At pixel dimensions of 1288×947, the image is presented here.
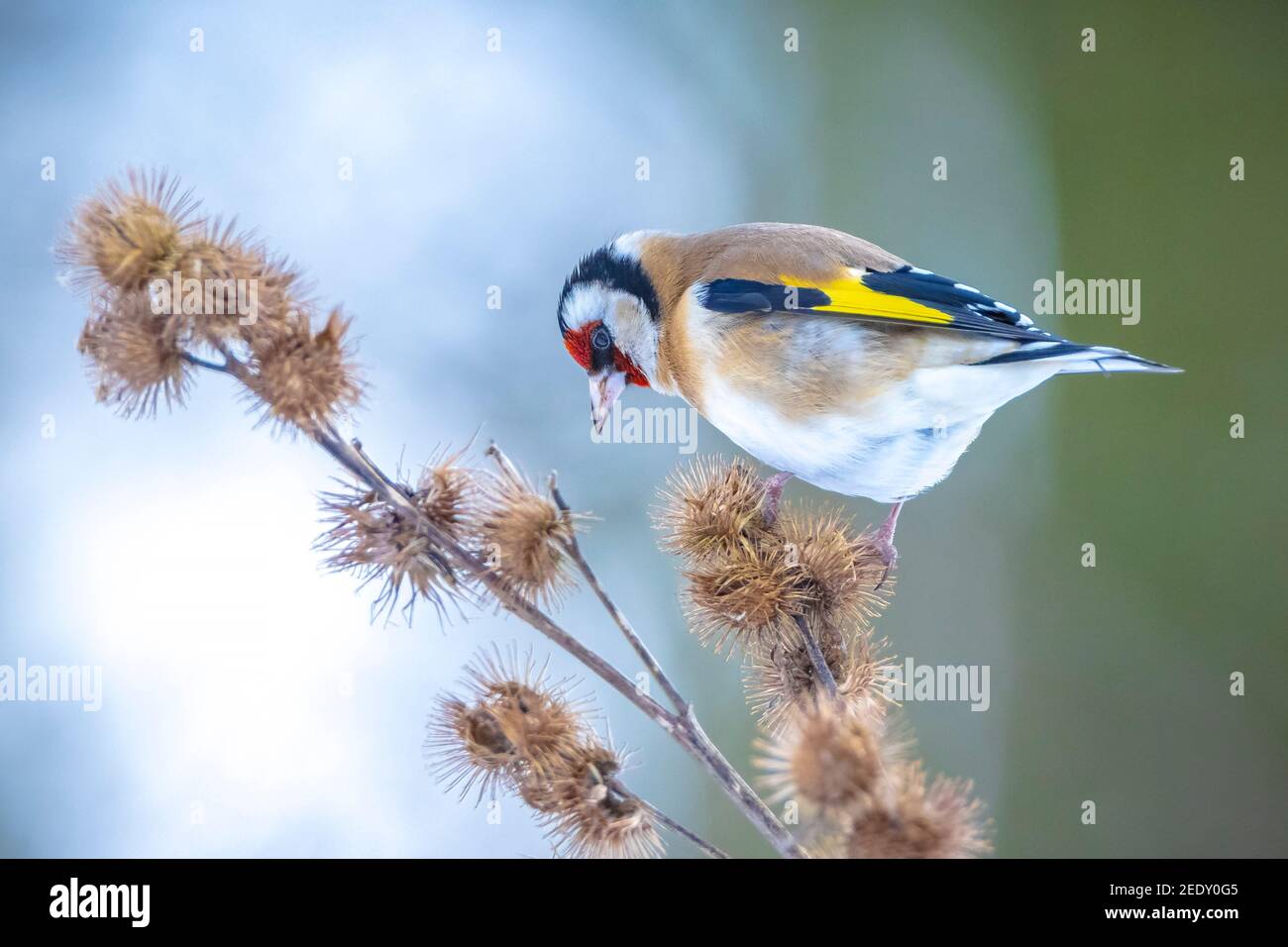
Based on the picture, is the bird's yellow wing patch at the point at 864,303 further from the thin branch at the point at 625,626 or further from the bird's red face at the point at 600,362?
the thin branch at the point at 625,626

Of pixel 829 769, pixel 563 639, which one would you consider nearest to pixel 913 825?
pixel 829 769

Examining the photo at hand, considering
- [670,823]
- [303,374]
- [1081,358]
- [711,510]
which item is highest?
[1081,358]

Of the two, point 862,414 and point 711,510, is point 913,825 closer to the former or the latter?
point 711,510

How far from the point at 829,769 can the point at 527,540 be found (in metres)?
0.54

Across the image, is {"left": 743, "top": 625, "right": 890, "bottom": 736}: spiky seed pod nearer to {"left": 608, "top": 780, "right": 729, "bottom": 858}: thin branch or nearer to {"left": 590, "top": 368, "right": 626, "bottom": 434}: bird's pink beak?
{"left": 608, "top": 780, "right": 729, "bottom": 858}: thin branch

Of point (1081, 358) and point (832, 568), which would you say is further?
point (1081, 358)

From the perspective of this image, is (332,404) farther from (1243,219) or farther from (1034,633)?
Result: (1243,219)

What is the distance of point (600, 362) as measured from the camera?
2.41 metres

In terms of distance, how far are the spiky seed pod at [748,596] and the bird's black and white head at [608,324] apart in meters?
0.83

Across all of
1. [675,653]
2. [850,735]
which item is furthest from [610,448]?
[850,735]

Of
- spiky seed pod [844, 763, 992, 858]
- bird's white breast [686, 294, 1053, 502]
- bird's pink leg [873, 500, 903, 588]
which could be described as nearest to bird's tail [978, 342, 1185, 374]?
bird's white breast [686, 294, 1053, 502]

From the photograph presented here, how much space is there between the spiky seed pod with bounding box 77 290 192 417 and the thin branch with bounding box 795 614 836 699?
92 centimetres

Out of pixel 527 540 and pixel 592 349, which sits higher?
pixel 592 349
